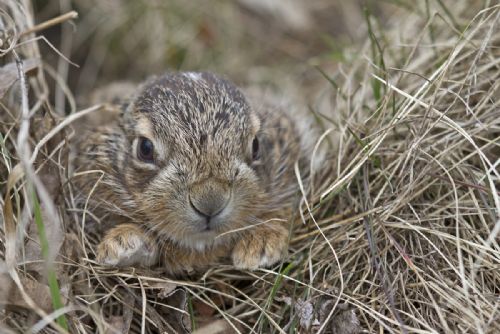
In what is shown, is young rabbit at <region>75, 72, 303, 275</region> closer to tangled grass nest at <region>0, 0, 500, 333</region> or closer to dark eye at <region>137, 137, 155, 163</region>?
dark eye at <region>137, 137, 155, 163</region>

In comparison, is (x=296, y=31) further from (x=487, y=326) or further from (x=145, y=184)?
(x=487, y=326)

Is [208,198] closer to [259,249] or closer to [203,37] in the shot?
[259,249]

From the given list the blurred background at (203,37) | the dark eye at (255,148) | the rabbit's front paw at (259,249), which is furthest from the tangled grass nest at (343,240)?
the blurred background at (203,37)

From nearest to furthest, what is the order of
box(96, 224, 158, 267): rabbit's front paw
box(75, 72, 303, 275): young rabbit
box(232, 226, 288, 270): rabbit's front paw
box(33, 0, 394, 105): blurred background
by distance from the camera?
box(75, 72, 303, 275): young rabbit
box(96, 224, 158, 267): rabbit's front paw
box(232, 226, 288, 270): rabbit's front paw
box(33, 0, 394, 105): blurred background

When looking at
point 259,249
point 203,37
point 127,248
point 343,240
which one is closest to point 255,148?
point 259,249

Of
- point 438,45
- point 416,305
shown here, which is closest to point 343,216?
point 416,305

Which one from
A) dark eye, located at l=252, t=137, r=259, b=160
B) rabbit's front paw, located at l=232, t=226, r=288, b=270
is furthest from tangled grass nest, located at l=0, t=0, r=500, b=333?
dark eye, located at l=252, t=137, r=259, b=160

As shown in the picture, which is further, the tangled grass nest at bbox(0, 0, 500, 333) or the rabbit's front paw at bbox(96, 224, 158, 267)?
the rabbit's front paw at bbox(96, 224, 158, 267)
